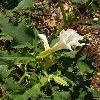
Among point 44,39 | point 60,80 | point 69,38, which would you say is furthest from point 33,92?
point 69,38

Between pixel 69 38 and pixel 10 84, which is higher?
pixel 69 38

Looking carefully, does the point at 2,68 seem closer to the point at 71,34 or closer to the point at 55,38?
the point at 55,38

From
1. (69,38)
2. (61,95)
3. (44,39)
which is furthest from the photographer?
(61,95)

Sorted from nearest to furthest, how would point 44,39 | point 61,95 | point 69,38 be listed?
point 69,38 → point 44,39 → point 61,95

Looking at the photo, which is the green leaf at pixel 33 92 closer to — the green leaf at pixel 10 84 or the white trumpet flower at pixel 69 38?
the green leaf at pixel 10 84

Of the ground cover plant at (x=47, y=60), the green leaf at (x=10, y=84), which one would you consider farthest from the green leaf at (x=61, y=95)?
the green leaf at (x=10, y=84)

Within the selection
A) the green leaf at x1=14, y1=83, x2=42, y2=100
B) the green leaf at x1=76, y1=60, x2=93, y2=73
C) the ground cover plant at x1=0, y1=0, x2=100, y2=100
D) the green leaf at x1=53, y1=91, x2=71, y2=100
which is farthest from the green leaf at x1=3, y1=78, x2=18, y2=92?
the green leaf at x1=76, y1=60, x2=93, y2=73

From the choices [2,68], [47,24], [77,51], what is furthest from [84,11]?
[2,68]

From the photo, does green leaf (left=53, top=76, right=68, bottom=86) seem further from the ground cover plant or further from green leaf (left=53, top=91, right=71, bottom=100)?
green leaf (left=53, top=91, right=71, bottom=100)

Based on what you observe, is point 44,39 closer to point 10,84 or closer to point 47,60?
point 47,60

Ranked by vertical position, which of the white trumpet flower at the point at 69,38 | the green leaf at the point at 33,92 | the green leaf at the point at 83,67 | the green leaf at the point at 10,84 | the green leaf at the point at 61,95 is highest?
the white trumpet flower at the point at 69,38

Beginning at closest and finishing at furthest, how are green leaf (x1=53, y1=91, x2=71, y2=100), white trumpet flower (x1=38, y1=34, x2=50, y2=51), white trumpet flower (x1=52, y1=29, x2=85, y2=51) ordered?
white trumpet flower (x1=52, y1=29, x2=85, y2=51), white trumpet flower (x1=38, y1=34, x2=50, y2=51), green leaf (x1=53, y1=91, x2=71, y2=100)
